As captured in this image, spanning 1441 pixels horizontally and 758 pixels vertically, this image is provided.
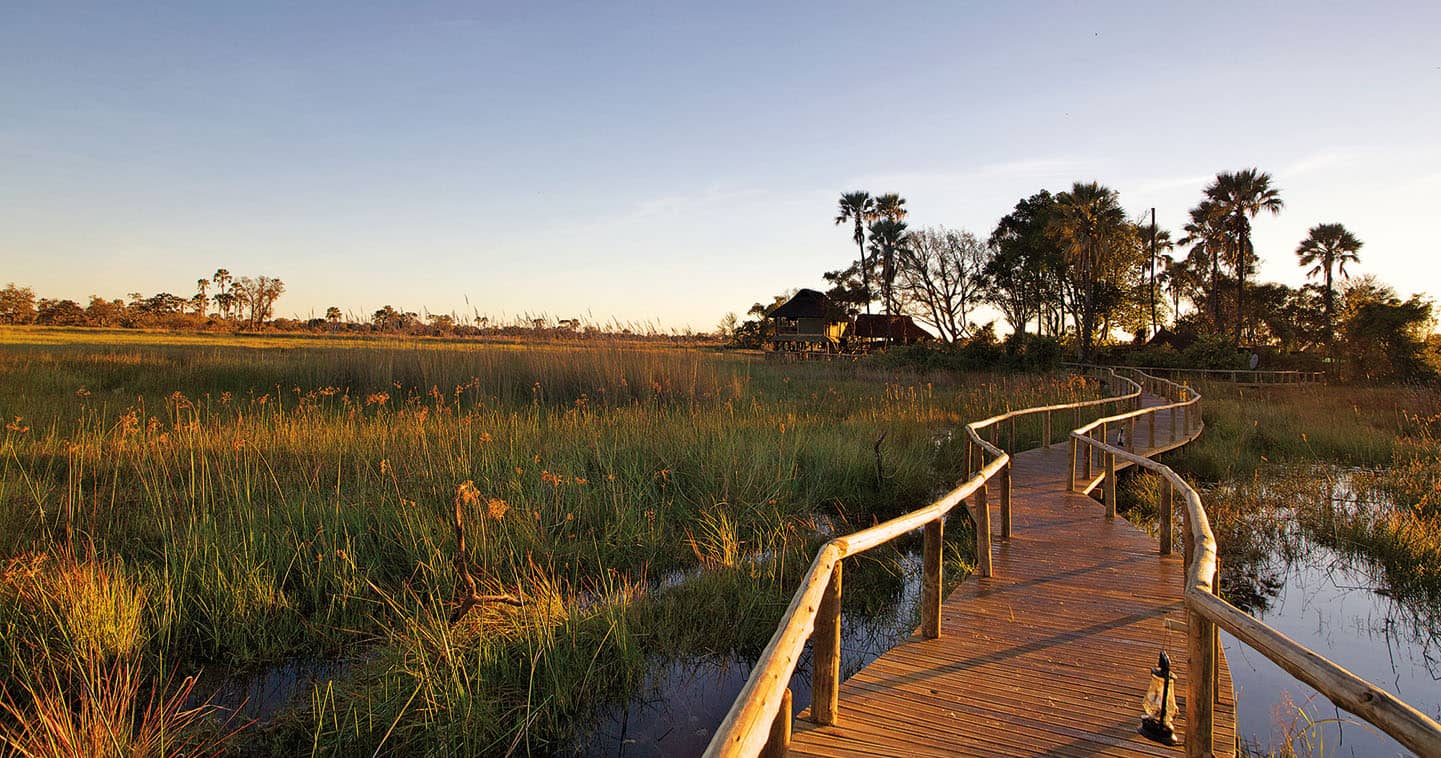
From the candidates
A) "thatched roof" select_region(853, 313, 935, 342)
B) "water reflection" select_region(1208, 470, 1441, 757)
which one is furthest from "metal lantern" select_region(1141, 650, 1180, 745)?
"thatched roof" select_region(853, 313, 935, 342)

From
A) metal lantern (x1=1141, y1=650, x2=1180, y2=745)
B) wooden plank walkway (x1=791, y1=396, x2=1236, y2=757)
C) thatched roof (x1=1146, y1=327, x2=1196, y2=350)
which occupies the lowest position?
wooden plank walkway (x1=791, y1=396, x2=1236, y2=757)

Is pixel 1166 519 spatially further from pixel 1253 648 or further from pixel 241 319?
pixel 241 319

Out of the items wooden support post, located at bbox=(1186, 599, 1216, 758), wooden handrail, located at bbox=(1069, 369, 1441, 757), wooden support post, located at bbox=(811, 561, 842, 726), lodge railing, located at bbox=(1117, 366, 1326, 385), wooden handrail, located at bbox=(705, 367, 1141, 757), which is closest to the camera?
wooden handrail, located at bbox=(1069, 369, 1441, 757)

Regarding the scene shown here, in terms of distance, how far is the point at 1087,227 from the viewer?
38.8 metres

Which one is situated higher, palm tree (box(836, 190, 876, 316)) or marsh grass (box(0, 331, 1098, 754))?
palm tree (box(836, 190, 876, 316))

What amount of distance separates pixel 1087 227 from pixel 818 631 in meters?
41.9

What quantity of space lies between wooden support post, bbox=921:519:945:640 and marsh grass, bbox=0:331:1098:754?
4.80 feet

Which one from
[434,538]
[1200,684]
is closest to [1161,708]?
[1200,684]

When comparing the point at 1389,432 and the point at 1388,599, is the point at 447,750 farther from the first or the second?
the point at 1389,432

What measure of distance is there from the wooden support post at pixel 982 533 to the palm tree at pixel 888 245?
1749 inches

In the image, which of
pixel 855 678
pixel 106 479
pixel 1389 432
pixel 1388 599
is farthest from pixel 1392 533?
pixel 106 479

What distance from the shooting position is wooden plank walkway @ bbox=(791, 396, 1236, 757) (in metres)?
3.08

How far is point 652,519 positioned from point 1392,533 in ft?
25.8

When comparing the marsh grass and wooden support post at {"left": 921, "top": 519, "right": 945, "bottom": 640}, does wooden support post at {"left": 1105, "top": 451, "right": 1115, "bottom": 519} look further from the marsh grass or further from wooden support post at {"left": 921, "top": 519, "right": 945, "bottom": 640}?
wooden support post at {"left": 921, "top": 519, "right": 945, "bottom": 640}
